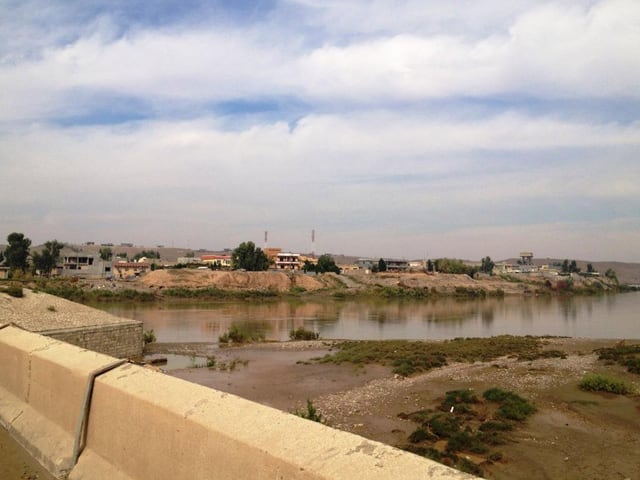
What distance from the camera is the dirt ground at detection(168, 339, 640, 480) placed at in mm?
9594

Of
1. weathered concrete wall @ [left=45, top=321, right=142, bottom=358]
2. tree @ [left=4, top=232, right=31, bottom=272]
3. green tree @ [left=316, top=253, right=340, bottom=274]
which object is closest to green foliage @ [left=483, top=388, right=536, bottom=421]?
weathered concrete wall @ [left=45, top=321, right=142, bottom=358]

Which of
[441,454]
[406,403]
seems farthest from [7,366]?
[406,403]

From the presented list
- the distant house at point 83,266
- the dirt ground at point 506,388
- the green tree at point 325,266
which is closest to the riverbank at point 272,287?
the green tree at point 325,266

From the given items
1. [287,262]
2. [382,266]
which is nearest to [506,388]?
[382,266]

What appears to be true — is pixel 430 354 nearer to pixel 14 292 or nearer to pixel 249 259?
pixel 14 292

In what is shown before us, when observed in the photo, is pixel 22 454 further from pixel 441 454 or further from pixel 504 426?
pixel 504 426

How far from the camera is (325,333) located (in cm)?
4156

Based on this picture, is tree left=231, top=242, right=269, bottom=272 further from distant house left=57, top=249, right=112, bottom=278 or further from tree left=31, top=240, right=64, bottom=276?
tree left=31, top=240, right=64, bottom=276

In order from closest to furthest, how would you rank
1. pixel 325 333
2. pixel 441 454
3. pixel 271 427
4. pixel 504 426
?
pixel 271 427, pixel 441 454, pixel 504 426, pixel 325 333

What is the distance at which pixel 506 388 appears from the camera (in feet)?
51.1

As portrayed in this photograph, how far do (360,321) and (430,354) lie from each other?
2845cm

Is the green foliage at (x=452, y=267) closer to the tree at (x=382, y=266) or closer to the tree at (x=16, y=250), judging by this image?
the tree at (x=382, y=266)

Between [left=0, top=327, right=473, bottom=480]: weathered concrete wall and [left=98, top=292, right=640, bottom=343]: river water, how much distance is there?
30.9 meters

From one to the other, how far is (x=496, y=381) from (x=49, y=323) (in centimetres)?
1788
